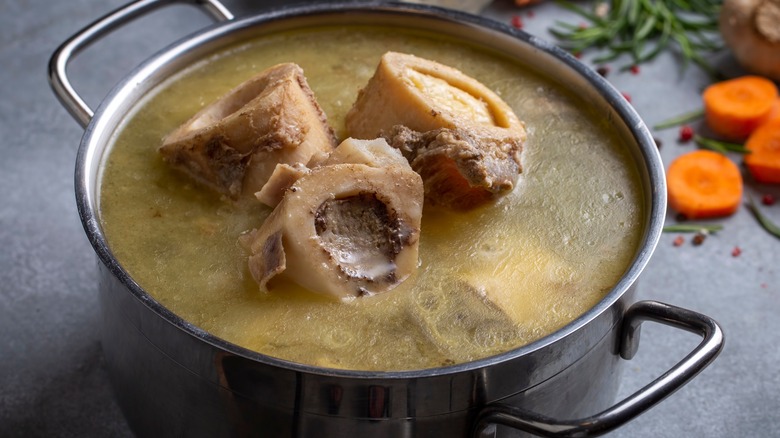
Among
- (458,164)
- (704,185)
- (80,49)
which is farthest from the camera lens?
(704,185)

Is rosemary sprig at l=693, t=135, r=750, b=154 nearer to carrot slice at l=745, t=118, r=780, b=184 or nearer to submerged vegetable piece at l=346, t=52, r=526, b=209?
carrot slice at l=745, t=118, r=780, b=184

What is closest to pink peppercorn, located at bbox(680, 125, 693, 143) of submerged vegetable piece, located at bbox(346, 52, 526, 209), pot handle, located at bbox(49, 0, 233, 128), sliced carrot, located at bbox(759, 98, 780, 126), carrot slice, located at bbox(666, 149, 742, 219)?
carrot slice, located at bbox(666, 149, 742, 219)

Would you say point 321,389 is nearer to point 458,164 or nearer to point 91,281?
point 458,164

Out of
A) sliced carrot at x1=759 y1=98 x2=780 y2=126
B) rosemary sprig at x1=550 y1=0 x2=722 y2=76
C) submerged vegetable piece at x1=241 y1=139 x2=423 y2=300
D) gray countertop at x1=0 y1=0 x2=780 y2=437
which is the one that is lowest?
gray countertop at x1=0 y1=0 x2=780 y2=437

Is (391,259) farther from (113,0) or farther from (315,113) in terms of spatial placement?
(113,0)

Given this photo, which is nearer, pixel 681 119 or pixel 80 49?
pixel 80 49

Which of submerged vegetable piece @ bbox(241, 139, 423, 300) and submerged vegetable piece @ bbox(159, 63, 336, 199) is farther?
submerged vegetable piece @ bbox(159, 63, 336, 199)

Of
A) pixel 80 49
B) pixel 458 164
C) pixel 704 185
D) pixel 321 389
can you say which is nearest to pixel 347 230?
pixel 458 164
